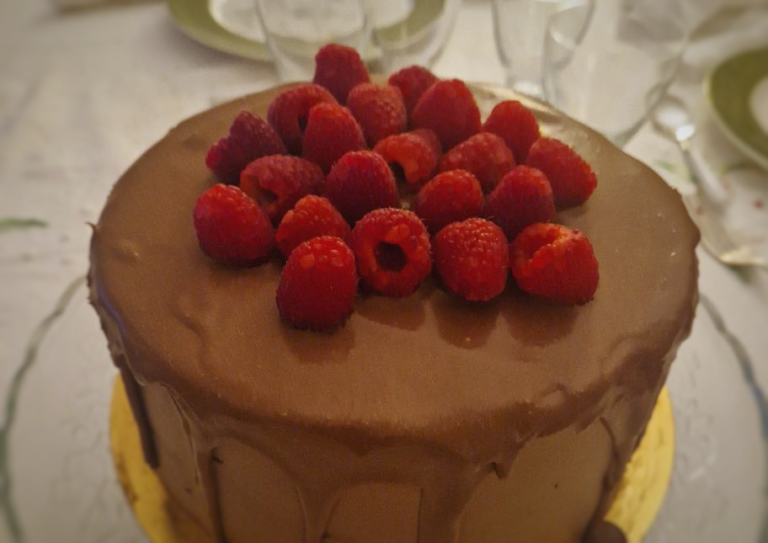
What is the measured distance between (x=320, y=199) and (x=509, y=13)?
1045 mm

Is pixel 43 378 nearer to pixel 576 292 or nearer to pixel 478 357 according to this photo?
pixel 478 357

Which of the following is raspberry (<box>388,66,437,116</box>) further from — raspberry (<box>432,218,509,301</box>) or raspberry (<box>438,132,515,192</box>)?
raspberry (<box>432,218,509,301</box>)

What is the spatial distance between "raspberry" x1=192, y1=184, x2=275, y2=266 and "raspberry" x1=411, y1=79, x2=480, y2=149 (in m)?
0.33

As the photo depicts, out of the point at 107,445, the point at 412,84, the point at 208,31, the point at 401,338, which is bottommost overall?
the point at 107,445

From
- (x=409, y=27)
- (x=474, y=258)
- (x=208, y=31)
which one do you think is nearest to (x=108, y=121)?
(x=208, y=31)

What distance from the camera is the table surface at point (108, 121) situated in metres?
1.64

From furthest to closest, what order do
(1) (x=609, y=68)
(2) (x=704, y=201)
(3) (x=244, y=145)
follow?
(2) (x=704, y=201) < (1) (x=609, y=68) < (3) (x=244, y=145)

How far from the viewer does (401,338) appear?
3.09 feet

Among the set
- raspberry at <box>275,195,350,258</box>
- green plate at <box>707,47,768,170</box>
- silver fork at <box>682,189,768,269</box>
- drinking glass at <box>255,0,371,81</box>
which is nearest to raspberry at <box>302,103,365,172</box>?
raspberry at <box>275,195,350,258</box>

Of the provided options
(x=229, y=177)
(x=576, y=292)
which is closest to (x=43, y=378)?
(x=229, y=177)

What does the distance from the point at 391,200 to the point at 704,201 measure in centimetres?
111

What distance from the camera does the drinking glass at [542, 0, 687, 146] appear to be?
1.60 m

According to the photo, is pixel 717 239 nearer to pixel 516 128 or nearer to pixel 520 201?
pixel 516 128

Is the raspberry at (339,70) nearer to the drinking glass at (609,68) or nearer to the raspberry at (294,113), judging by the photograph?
the raspberry at (294,113)
